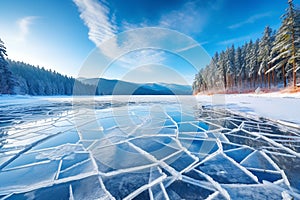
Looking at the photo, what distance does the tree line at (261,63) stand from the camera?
54.0 ft

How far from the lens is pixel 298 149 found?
320 centimetres

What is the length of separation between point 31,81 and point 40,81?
340 centimetres

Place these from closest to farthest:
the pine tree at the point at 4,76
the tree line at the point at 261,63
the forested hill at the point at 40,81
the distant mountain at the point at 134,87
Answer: the distant mountain at the point at 134,87
the tree line at the point at 261,63
the pine tree at the point at 4,76
the forested hill at the point at 40,81

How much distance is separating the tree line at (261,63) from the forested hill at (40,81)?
117 ft

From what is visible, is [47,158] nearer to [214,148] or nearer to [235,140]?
[214,148]

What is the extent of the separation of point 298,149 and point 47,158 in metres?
5.52

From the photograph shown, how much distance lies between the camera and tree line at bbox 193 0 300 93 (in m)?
16.5

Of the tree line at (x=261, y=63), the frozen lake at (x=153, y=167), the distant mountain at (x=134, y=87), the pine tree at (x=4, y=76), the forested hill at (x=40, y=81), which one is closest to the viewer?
the frozen lake at (x=153, y=167)

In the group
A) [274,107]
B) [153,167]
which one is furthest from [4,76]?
[274,107]

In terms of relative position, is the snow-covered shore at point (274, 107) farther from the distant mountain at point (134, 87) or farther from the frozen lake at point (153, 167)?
the distant mountain at point (134, 87)

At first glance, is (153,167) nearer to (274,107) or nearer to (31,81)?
(274,107)

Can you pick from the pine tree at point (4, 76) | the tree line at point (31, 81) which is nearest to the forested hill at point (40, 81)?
the tree line at point (31, 81)

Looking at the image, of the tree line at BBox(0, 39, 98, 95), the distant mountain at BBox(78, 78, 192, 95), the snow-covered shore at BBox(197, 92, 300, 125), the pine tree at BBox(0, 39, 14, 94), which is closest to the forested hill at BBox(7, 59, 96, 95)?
the tree line at BBox(0, 39, 98, 95)

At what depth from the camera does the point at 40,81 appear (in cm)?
5347
